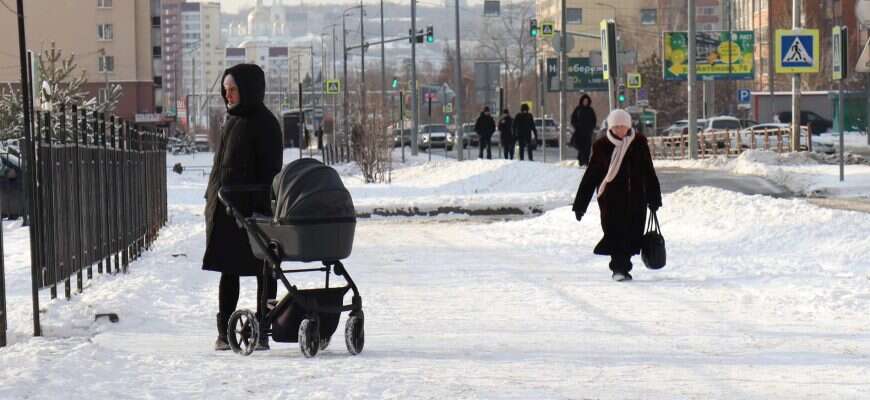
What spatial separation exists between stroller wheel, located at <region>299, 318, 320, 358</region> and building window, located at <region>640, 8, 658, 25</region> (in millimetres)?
156332

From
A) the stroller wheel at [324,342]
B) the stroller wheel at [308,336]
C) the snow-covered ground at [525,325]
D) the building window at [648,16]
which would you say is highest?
the building window at [648,16]

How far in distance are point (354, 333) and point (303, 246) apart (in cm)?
61

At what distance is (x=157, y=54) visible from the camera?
114 m

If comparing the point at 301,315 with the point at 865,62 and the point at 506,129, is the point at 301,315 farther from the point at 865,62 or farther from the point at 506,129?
the point at 506,129

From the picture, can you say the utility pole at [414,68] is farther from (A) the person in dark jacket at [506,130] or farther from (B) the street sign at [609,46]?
(B) the street sign at [609,46]

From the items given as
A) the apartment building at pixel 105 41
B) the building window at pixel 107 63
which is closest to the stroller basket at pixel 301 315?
the apartment building at pixel 105 41

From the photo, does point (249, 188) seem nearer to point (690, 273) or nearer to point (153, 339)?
point (153, 339)

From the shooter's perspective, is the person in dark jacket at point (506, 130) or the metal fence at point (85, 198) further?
the person in dark jacket at point (506, 130)

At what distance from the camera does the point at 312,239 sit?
9484 millimetres

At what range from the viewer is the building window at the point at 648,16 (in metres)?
164

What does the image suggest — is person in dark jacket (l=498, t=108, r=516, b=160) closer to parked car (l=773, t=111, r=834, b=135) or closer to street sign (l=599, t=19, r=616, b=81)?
street sign (l=599, t=19, r=616, b=81)

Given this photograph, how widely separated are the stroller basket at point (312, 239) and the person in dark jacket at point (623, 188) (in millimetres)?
5752

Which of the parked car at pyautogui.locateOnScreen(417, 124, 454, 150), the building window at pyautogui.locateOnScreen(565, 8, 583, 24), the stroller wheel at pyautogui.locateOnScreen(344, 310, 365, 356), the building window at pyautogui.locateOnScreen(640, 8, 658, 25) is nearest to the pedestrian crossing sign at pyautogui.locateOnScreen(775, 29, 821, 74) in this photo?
the stroller wheel at pyautogui.locateOnScreen(344, 310, 365, 356)

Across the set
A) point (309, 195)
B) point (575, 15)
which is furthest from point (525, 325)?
point (575, 15)
